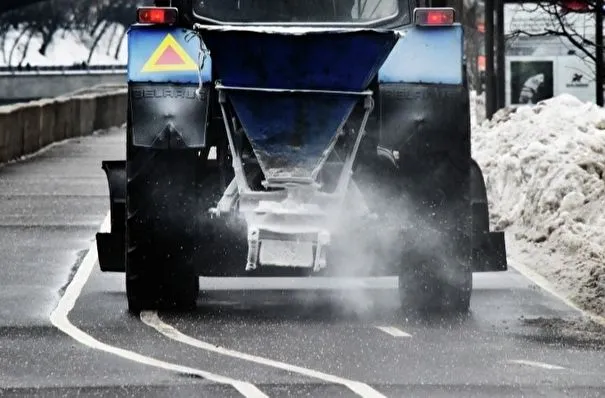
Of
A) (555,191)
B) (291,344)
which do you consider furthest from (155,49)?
(555,191)

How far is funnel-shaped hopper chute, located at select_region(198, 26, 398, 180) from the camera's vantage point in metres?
11.2

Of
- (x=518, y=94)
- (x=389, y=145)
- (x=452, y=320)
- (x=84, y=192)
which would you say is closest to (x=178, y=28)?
(x=389, y=145)

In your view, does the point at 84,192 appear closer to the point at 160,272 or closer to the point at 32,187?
the point at 32,187

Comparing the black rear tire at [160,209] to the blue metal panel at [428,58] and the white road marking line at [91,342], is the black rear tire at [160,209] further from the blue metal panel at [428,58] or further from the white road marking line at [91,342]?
the blue metal panel at [428,58]

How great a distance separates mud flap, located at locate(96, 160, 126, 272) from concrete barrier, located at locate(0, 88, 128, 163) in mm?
17923

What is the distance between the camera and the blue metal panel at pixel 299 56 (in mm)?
11141

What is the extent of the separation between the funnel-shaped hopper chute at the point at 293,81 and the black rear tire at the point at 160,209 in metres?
0.72

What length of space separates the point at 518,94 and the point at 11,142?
8.54 metres

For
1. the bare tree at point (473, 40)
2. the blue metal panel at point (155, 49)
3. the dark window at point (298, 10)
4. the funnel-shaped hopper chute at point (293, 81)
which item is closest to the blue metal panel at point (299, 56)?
the funnel-shaped hopper chute at point (293, 81)

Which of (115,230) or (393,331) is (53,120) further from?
(393,331)

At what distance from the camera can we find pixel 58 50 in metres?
159

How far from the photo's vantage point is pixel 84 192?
1003 inches

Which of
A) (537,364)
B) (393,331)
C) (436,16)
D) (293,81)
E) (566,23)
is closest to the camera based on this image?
(537,364)

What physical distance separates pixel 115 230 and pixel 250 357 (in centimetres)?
271
